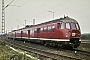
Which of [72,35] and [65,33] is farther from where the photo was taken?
[65,33]

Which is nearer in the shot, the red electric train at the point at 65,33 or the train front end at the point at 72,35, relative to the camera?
the train front end at the point at 72,35

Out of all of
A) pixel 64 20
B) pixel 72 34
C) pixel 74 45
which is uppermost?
pixel 64 20

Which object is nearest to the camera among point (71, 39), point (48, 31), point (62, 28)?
point (71, 39)

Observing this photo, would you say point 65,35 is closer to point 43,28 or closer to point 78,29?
point 78,29

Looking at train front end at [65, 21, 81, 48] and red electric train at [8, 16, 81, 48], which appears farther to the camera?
red electric train at [8, 16, 81, 48]

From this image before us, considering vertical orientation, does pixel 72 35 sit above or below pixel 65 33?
below

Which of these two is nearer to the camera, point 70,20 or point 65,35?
point 65,35

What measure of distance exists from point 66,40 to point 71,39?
1.60ft

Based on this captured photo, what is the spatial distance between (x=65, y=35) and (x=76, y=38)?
3.58 feet

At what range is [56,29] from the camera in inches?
751

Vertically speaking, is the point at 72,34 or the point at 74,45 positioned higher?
the point at 72,34

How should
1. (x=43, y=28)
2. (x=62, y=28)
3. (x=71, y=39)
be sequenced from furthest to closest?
(x=43, y=28) < (x=62, y=28) < (x=71, y=39)

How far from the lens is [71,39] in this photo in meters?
17.1

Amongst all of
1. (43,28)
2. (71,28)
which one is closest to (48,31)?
(43,28)
